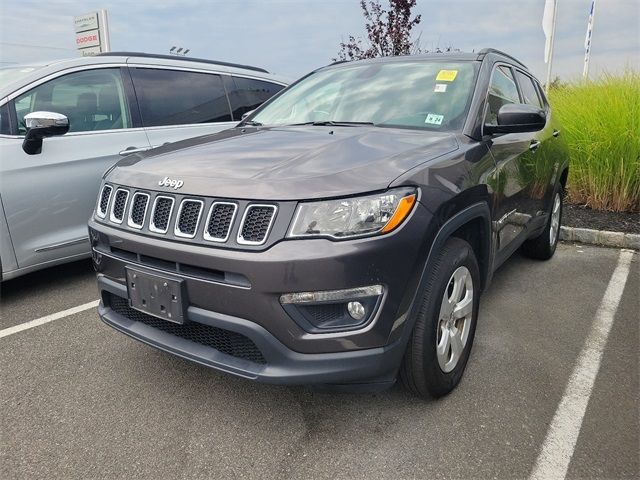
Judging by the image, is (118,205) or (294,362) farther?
(118,205)

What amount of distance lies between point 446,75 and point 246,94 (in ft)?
9.49

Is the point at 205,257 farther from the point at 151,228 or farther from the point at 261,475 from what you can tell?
the point at 261,475

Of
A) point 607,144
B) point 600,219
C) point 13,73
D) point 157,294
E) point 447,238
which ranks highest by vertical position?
point 13,73

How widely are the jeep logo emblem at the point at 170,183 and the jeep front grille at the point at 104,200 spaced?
1.42 ft

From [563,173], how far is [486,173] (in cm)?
256

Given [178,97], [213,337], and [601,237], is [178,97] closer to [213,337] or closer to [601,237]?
[213,337]

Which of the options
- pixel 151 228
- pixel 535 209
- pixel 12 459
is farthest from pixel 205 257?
pixel 535 209

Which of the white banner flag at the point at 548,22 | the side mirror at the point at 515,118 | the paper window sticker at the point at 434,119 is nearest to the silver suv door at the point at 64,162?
the paper window sticker at the point at 434,119

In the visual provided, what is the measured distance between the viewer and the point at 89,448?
7.14 ft

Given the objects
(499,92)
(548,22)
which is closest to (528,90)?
(499,92)

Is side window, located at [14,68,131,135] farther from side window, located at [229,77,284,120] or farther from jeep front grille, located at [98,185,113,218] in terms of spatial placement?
jeep front grille, located at [98,185,113,218]

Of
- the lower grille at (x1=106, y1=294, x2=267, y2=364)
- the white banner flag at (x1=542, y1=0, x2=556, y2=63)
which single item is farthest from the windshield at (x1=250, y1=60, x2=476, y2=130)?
the white banner flag at (x1=542, y1=0, x2=556, y2=63)

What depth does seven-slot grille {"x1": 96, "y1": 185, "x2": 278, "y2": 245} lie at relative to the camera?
6.44 ft

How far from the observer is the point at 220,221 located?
2031 millimetres
